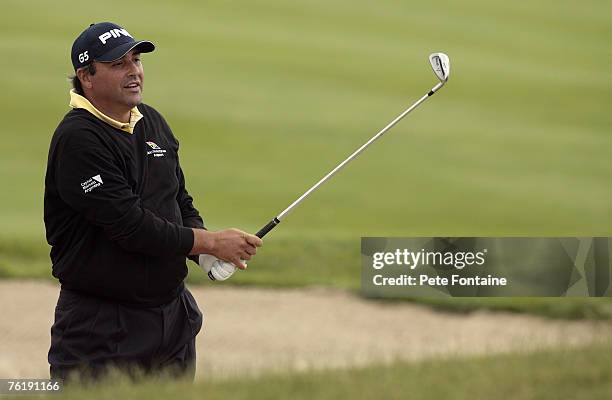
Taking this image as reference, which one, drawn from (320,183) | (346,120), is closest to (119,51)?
(320,183)

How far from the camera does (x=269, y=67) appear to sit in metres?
16.4

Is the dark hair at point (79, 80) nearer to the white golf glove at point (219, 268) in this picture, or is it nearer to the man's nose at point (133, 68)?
the man's nose at point (133, 68)

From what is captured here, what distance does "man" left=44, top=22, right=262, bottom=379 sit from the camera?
176 inches

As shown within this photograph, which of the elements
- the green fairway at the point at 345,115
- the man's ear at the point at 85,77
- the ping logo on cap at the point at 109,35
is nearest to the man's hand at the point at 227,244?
the man's ear at the point at 85,77

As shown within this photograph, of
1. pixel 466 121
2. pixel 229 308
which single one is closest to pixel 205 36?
pixel 466 121

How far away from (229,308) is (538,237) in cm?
297

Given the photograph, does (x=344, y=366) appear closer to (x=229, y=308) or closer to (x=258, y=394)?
(x=258, y=394)

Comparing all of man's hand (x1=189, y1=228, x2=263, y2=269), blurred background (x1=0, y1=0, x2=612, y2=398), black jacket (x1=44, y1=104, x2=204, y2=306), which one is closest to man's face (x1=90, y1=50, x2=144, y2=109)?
black jacket (x1=44, y1=104, x2=204, y2=306)

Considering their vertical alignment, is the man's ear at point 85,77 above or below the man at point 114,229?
above

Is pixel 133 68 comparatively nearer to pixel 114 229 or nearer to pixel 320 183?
pixel 114 229

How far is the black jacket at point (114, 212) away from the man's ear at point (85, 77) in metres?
0.13

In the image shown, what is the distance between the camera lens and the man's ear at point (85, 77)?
4.74 metres

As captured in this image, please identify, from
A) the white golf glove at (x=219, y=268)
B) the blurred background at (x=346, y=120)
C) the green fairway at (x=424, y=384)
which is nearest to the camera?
the green fairway at (x=424, y=384)

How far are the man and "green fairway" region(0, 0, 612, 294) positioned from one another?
549 cm
